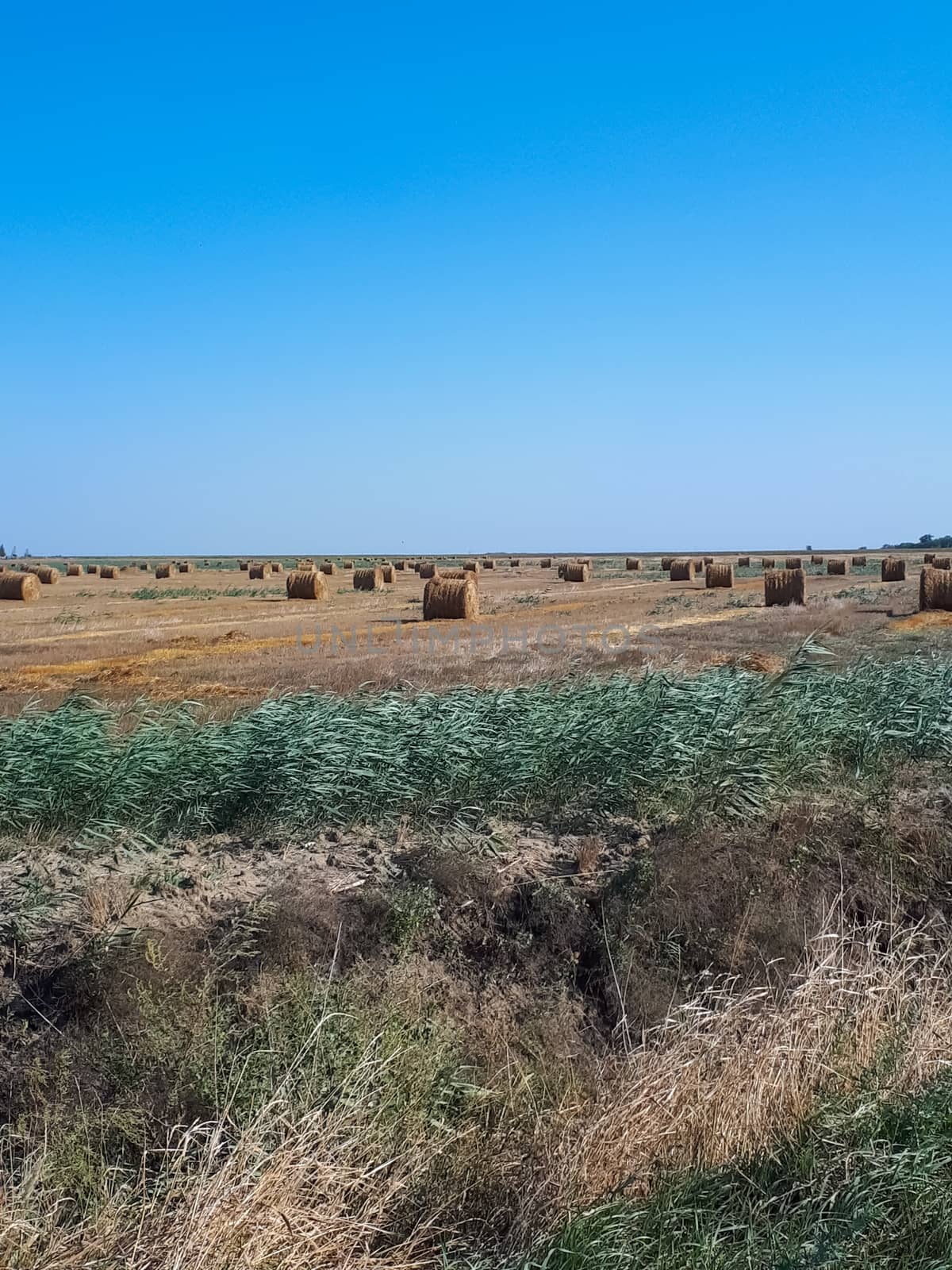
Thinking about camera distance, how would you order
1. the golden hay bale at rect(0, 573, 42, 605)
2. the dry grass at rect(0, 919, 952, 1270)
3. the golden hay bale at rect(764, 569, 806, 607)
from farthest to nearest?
the golden hay bale at rect(0, 573, 42, 605) → the golden hay bale at rect(764, 569, 806, 607) → the dry grass at rect(0, 919, 952, 1270)

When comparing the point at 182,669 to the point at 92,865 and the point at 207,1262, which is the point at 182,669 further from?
the point at 207,1262

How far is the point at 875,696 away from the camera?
10766mm

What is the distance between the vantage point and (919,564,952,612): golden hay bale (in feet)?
83.1

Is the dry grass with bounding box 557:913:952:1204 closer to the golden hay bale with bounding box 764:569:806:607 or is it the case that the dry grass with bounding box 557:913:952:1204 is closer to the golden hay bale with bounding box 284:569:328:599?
the golden hay bale with bounding box 764:569:806:607

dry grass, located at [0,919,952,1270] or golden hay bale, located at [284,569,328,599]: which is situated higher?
golden hay bale, located at [284,569,328,599]

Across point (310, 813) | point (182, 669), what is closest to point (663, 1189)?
point (310, 813)

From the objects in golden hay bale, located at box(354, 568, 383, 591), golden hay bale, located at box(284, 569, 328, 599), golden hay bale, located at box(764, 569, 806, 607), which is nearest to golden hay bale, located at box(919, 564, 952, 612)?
golden hay bale, located at box(764, 569, 806, 607)

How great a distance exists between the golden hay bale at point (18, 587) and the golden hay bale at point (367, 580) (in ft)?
39.6

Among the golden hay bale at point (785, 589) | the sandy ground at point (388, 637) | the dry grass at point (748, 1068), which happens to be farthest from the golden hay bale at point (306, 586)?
the dry grass at point (748, 1068)

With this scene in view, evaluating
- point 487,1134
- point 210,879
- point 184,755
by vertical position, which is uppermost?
point 184,755

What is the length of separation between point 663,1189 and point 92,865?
4358 millimetres

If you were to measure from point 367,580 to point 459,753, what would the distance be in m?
34.6

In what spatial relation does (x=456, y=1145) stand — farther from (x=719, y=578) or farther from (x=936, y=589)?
(x=719, y=578)

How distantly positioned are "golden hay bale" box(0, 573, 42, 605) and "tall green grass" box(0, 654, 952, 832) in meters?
29.7
